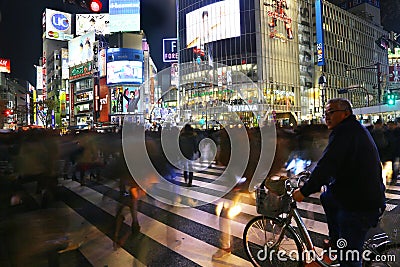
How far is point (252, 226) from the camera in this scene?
418 centimetres

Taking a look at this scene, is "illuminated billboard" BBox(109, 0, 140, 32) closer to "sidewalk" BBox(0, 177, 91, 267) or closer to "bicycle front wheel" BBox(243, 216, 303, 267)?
"sidewalk" BBox(0, 177, 91, 267)

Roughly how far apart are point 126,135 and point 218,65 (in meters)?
57.3

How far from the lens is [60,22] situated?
342 feet

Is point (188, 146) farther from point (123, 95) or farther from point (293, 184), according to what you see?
point (123, 95)

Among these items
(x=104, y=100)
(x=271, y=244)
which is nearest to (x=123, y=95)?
(x=104, y=100)

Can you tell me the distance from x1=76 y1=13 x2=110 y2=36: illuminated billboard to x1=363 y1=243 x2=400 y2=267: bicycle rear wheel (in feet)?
316

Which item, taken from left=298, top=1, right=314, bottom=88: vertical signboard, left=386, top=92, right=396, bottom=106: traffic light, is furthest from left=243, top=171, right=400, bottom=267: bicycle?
left=298, top=1, right=314, bottom=88: vertical signboard

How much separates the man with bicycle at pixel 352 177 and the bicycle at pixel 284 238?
0.46 meters

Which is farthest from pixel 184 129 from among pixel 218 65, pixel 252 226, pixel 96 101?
pixel 96 101

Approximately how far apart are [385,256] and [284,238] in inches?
40.9

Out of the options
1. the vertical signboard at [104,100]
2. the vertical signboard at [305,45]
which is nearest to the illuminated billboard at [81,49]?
the vertical signboard at [104,100]

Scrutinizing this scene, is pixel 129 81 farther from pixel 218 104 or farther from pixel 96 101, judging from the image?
pixel 218 104

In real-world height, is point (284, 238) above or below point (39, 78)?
below

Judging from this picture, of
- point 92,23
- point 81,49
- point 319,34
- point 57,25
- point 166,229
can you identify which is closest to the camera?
point 166,229
